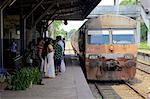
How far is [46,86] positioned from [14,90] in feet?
5.02

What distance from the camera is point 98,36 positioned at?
1720 centimetres

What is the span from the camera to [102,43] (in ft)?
55.7

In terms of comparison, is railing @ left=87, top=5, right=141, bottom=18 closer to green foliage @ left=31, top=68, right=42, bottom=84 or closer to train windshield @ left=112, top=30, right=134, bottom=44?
train windshield @ left=112, top=30, right=134, bottom=44

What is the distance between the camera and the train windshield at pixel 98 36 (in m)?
17.1

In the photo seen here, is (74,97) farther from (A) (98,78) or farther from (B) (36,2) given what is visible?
(B) (36,2)

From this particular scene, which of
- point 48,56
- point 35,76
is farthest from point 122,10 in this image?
point 35,76

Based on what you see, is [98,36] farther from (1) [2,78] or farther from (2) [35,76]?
(1) [2,78]

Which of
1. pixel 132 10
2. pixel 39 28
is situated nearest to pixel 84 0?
pixel 39 28

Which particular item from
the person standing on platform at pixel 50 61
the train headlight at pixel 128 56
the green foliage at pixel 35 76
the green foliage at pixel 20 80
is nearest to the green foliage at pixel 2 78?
the green foliage at pixel 20 80

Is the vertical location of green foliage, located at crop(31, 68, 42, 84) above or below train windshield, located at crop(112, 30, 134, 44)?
below

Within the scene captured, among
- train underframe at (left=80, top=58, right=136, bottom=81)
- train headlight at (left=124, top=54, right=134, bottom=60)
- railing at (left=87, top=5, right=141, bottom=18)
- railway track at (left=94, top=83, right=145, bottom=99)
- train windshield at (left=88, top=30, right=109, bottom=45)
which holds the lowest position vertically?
railway track at (left=94, top=83, right=145, bottom=99)

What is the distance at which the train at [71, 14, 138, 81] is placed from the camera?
1681 centimetres

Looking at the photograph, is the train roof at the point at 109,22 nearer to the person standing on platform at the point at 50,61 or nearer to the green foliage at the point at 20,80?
the person standing on platform at the point at 50,61

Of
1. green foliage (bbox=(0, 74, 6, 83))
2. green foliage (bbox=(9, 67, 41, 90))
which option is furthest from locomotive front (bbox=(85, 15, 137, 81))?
green foliage (bbox=(9, 67, 41, 90))
